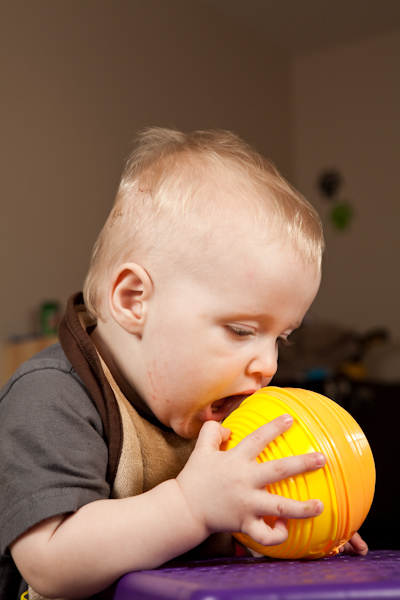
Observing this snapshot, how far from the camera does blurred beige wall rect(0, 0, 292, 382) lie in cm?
301

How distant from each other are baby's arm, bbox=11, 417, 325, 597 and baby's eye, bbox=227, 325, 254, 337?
144 millimetres

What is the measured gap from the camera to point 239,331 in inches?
28.8

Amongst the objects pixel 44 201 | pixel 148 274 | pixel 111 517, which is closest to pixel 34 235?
pixel 44 201

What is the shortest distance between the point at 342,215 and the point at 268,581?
14.5 feet

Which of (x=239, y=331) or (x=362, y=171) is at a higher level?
(x=362, y=171)

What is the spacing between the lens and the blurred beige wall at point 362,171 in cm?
447

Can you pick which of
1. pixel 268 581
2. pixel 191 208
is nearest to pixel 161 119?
pixel 191 208

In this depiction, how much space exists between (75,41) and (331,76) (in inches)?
88.7

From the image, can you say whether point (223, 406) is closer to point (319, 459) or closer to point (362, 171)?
Answer: point (319, 459)

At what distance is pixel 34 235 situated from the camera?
3.09 m

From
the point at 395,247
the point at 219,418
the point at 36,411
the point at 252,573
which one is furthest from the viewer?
the point at 395,247

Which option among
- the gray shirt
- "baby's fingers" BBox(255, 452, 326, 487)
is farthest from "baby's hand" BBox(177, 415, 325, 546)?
the gray shirt

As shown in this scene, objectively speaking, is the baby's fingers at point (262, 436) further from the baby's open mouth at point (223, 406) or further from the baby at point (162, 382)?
the baby's open mouth at point (223, 406)

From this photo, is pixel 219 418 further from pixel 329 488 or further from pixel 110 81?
pixel 110 81
